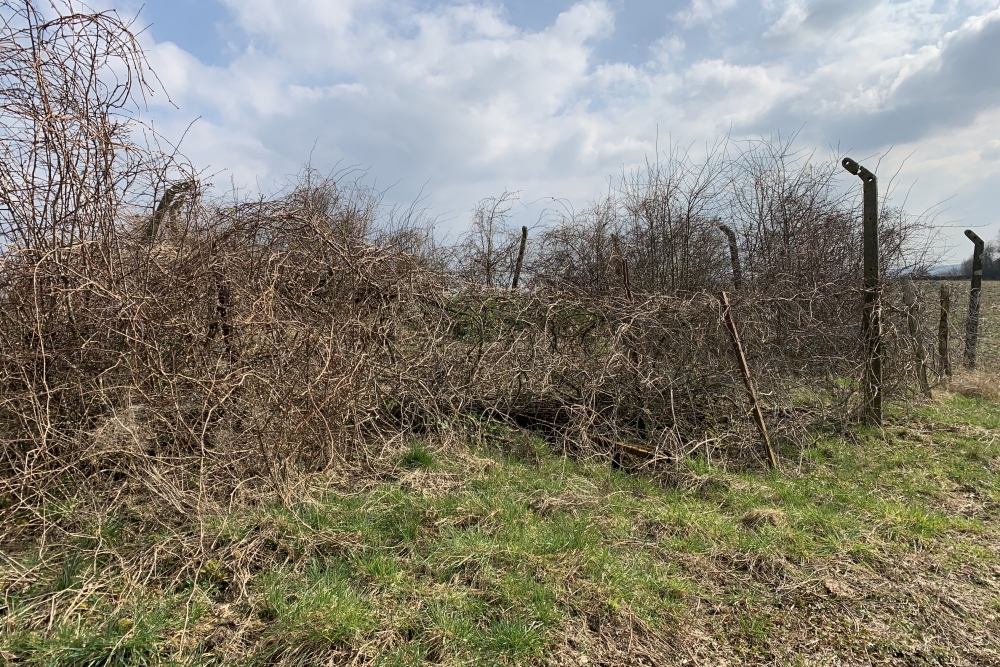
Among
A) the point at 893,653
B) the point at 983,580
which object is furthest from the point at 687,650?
the point at 983,580

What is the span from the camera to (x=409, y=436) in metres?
4.73

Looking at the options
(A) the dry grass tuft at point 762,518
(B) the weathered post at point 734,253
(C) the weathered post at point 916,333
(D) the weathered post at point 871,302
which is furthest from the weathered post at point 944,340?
(A) the dry grass tuft at point 762,518

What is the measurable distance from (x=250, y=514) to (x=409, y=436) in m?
1.70

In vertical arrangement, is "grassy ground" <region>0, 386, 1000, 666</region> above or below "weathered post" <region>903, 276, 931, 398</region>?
below

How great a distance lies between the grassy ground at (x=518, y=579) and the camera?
7.71ft

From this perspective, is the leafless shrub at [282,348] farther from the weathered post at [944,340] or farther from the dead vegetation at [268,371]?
the weathered post at [944,340]

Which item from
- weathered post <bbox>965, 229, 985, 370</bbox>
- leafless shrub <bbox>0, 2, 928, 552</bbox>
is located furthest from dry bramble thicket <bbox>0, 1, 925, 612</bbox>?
weathered post <bbox>965, 229, 985, 370</bbox>

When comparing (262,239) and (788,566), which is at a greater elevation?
(262,239)

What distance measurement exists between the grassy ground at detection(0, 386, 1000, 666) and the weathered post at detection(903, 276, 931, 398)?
2565mm

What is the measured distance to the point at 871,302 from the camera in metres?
5.53

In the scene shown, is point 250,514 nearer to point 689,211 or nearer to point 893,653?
point 893,653

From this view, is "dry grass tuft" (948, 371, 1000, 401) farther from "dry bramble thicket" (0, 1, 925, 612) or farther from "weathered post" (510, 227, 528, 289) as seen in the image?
"weathered post" (510, 227, 528, 289)

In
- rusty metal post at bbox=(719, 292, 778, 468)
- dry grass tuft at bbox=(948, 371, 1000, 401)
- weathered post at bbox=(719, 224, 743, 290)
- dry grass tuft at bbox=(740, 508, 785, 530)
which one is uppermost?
weathered post at bbox=(719, 224, 743, 290)

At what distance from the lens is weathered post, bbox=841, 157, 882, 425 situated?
5.48 meters
